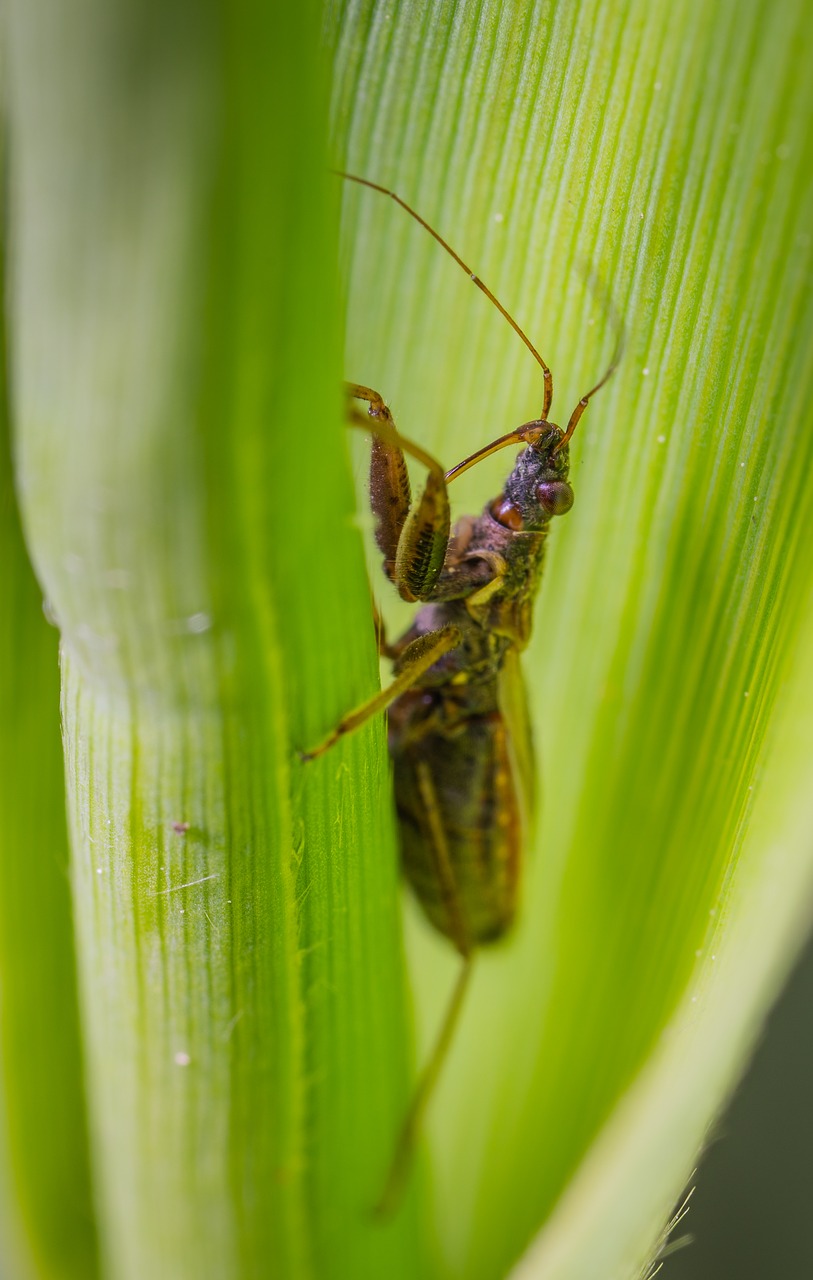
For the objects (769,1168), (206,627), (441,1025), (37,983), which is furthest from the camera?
(769,1168)

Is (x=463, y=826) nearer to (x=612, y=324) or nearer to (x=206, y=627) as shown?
(x=612, y=324)

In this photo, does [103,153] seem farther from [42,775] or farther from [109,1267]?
[109,1267]

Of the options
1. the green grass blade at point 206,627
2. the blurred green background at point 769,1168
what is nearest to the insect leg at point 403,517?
the green grass blade at point 206,627

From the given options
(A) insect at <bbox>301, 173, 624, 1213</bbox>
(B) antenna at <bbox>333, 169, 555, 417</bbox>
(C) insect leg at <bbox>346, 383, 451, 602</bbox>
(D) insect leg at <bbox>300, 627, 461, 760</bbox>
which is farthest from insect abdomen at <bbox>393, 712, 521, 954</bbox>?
(B) antenna at <bbox>333, 169, 555, 417</bbox>

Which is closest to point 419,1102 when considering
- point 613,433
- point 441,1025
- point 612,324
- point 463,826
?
point 441,1025

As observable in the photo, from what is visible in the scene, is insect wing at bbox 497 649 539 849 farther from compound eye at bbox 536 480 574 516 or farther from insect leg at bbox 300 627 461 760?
compound eye at bbox 536 480 574 516

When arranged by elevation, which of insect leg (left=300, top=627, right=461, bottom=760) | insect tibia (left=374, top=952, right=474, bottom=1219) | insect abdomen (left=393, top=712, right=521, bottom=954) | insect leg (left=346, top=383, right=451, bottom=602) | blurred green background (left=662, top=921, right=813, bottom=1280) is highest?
insect leg (left=346, top=383, right=451, bottom=602)

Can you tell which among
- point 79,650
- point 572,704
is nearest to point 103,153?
point 79,650
